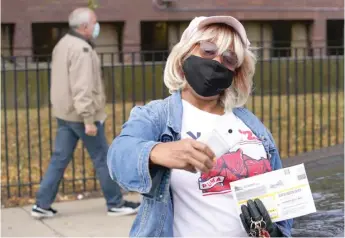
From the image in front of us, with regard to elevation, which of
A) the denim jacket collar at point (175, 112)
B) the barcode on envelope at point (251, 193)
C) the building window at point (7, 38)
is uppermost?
the building window at point (7, 38)

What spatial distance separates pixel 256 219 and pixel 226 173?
0.17m

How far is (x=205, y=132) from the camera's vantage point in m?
2.44

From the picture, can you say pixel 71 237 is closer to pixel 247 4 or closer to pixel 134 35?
pixel 247 4

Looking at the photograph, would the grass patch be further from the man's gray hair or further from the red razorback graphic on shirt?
the red razorback graphic on shirt

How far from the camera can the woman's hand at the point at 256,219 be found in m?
2.35

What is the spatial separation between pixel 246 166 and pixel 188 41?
446 mm

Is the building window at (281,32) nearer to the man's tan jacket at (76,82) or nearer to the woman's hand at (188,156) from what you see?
the man's tan jacket at (76,82)

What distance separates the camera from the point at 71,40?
20.8ft

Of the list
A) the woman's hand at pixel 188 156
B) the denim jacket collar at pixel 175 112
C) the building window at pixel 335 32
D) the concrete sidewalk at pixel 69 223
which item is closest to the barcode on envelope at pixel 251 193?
the denim jacket collar at pixel 175 112

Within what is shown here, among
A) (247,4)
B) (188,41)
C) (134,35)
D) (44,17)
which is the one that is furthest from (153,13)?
(188,41)

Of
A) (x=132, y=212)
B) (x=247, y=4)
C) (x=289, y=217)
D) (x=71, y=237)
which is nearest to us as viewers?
(x=289, y=217)

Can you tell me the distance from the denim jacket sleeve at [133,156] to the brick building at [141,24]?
8.68m

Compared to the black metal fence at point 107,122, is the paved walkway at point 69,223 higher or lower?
lower

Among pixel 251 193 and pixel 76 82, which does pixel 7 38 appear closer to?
pixel 76 82
